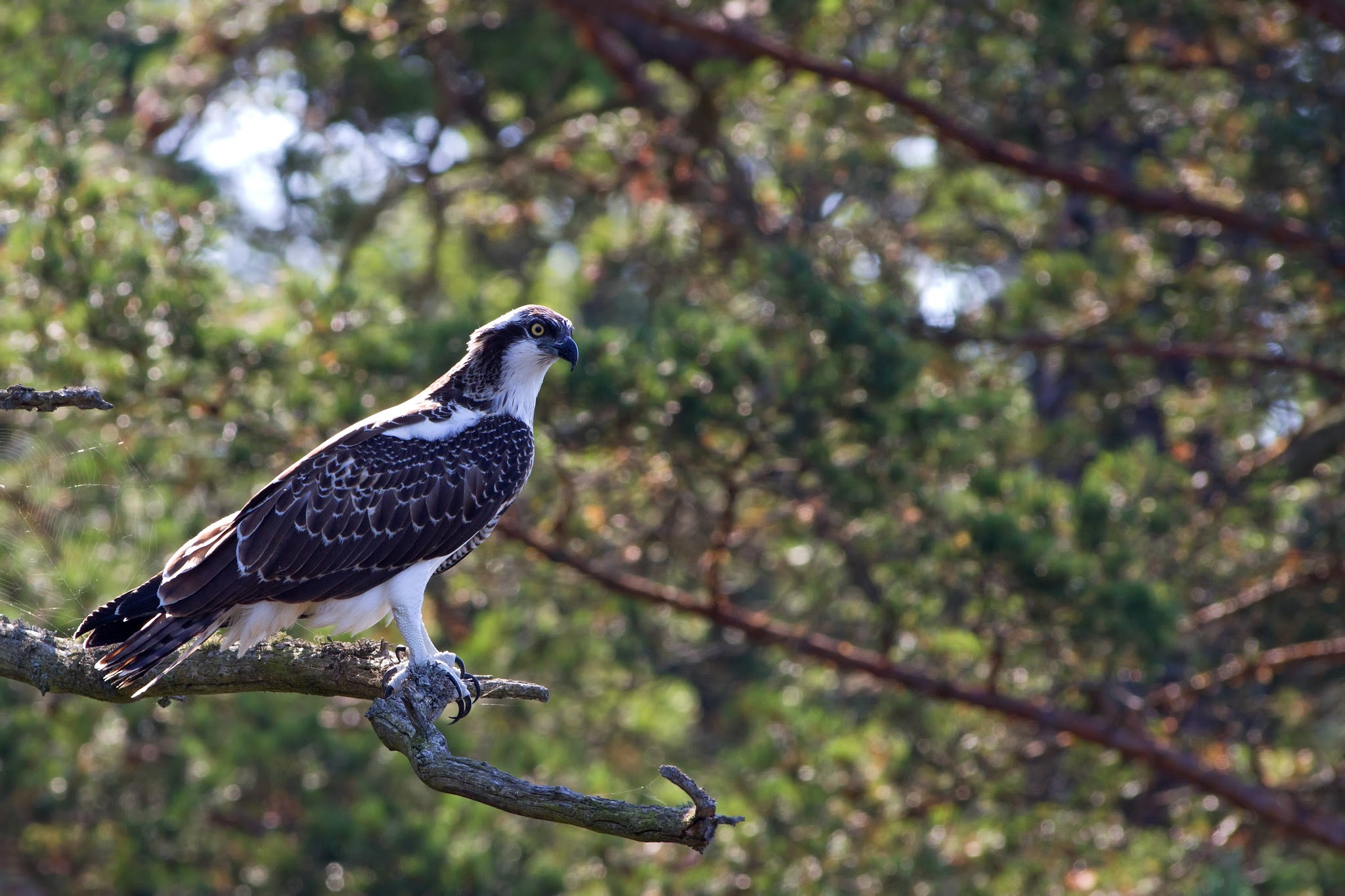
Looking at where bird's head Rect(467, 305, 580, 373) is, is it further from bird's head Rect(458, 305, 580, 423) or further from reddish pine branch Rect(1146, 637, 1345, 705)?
reddish pine branch Rect(1146, 637, 1345, 705)

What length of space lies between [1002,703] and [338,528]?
4359 mm

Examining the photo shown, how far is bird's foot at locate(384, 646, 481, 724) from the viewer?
180 inches

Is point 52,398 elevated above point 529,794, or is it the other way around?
point 52,398

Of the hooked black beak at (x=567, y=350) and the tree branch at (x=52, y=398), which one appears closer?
the tree branch at (x=52, y=398)

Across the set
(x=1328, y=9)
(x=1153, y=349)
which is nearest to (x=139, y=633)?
(x=1153, y=349)

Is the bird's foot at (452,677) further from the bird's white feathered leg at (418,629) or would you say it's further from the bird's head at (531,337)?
the bird's head at (531,337)

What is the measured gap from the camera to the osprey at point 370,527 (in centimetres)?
491

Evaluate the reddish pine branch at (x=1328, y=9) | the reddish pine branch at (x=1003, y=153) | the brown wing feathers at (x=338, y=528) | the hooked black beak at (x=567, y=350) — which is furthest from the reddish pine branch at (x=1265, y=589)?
the brown wing feathers at (x=338, y=528)

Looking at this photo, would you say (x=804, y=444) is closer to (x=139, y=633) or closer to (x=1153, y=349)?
(x=1153, y=349)

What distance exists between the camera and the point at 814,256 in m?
10.1

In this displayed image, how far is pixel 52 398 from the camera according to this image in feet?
12.7

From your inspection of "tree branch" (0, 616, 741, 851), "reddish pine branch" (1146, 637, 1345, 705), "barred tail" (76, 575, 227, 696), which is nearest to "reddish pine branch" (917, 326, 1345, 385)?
"reddish pine branch" (1146, 637, 1345, 705)

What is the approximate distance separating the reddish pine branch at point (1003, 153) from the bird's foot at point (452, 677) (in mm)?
4746

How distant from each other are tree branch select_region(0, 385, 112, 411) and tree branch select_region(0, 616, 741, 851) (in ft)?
3.61
